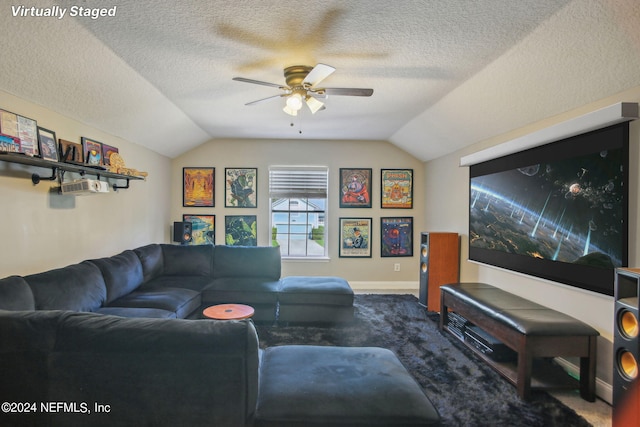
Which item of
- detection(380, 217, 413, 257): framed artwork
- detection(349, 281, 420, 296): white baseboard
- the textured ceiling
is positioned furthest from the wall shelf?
detection(380, 217, 413, 257): framed artwork

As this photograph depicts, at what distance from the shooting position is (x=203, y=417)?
1161mm

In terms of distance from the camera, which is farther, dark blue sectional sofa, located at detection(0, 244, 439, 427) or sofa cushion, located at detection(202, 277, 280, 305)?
sofa cushion, located at detection(202, 277, 280, 305)

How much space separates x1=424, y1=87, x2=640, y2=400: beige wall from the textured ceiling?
0.18 m

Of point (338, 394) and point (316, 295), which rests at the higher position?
point (338, 394)

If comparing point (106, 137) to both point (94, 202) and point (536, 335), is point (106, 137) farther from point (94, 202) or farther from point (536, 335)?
point (536, 335)

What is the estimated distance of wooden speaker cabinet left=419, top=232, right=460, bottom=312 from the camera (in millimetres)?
3754

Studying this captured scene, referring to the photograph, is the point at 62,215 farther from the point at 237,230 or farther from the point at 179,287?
the point at 237,230

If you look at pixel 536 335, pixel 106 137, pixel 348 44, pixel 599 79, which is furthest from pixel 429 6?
pixel 106 137

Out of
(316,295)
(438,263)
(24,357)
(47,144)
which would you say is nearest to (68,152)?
(47,144)

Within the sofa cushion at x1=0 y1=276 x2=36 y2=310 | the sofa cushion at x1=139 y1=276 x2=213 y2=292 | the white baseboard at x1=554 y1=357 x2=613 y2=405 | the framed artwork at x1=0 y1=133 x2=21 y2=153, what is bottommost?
the white baseboard at x1=554 y1=357 x2=613 y2=405

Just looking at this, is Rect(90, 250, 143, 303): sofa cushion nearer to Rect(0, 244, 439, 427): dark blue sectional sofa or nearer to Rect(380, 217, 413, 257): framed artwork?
Rect(0, 244, 439, 427): dark blue sectional sofa

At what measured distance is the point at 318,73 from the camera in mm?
2018

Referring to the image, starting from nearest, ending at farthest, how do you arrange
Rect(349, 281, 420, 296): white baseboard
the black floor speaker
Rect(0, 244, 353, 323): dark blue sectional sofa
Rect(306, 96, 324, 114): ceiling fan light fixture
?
Rect(0, 244, 353, 323): dark blue sectional sofa → Rect(306, 96, 324, 114): ceiling fan light fixture → the black floor speaker → Rect(349, 281, 420, 296): white baseboard

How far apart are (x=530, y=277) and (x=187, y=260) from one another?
397 cm
